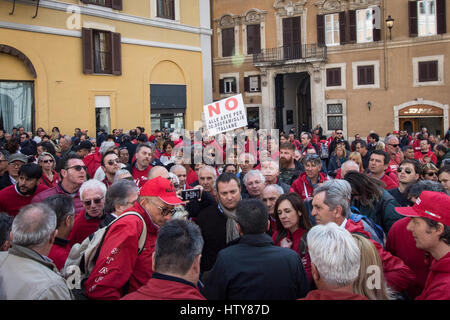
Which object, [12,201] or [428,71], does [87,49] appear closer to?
[12,201]

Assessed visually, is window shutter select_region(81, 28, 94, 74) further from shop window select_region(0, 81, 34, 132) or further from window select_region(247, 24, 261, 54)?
window select_region(247, 24, 261, 54)

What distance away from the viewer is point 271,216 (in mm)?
4684

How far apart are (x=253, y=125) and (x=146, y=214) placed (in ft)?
87.4

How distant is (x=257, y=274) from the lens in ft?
9.39

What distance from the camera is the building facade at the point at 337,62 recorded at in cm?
2473

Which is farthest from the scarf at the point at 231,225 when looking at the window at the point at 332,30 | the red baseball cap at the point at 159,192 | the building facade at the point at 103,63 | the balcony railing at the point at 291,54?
the window at the point at 332,30

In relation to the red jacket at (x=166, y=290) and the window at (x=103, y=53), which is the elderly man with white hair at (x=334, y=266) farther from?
the window at (x=103, y=53)

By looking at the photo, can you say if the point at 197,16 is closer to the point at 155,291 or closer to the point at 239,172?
the point at 239,172

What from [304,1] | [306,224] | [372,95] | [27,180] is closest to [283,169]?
[306,224]

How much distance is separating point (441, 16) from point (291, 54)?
29.5 ft

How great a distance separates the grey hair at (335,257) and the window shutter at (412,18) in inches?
1014

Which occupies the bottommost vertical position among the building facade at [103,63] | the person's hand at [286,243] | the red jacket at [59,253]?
the person's hand at [286,243]

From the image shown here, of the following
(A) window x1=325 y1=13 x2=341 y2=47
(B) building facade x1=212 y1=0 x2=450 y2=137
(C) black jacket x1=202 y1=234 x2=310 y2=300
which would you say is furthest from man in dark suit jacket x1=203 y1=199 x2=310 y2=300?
(A) window x1=325 y1=13 x2=341 y2=47

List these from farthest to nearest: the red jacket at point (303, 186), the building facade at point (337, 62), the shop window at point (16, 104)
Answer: the building facade at point (337, 62) → the shop window at point (16, 104) → the red jacket at point (303, 186)
